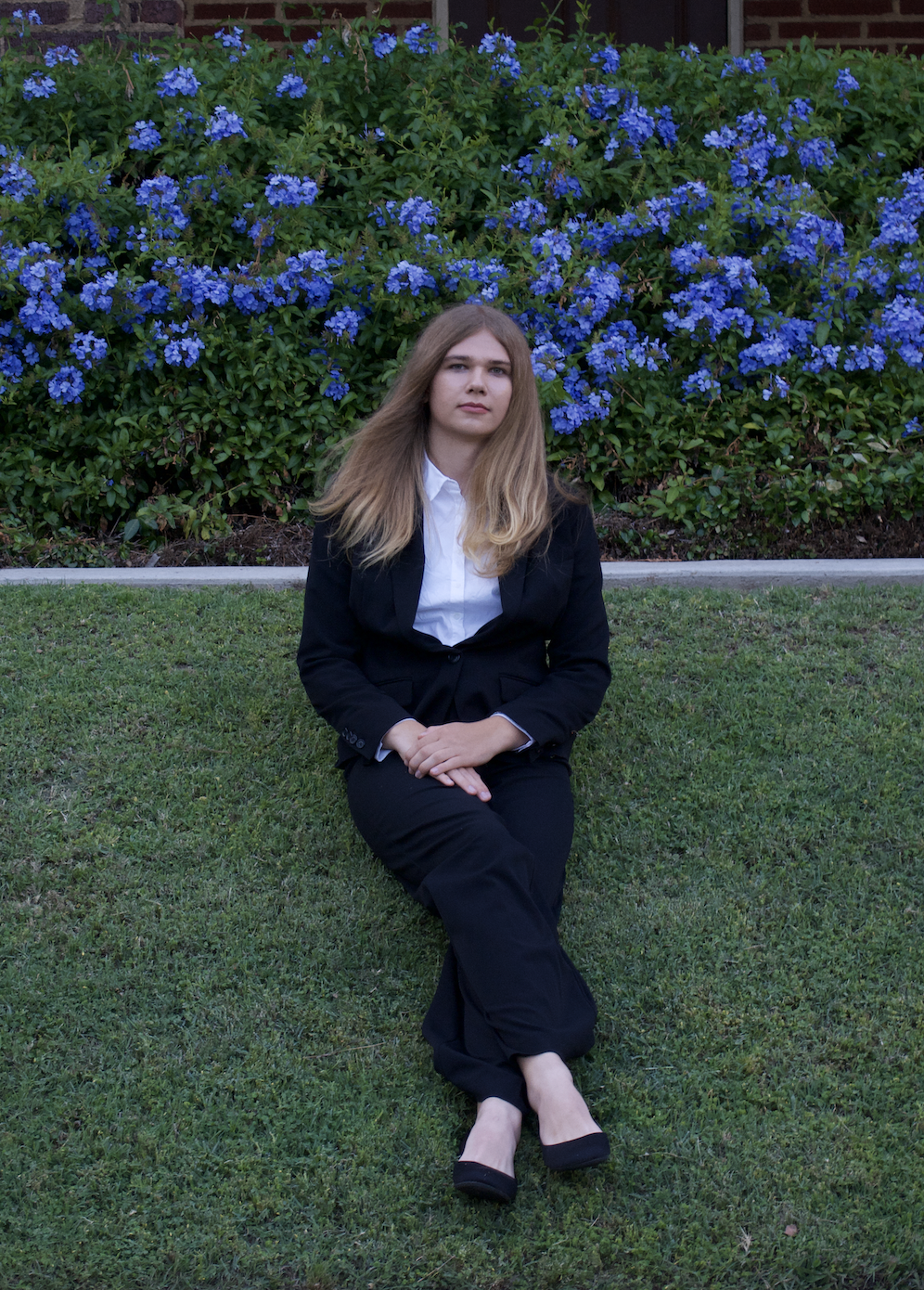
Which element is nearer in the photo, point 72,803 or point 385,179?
point 72,803

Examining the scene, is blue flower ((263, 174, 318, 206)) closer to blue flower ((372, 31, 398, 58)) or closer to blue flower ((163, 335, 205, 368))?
blue flower ((163, 335, 205, 368))

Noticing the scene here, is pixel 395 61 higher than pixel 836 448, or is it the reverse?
pixel 395 61

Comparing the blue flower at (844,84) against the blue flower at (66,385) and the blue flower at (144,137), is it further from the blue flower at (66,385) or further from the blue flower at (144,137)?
the blue flower at (66,385)

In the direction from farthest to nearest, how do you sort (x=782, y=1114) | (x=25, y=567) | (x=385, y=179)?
1. (x=385, y=179)
2. (x=25, y=567)
3. (x=782, y=1114)

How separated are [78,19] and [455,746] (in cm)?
457

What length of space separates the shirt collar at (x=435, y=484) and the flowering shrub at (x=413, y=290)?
1431 mm

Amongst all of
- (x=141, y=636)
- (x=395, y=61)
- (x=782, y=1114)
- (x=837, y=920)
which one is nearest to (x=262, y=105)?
(x=395, y=61)

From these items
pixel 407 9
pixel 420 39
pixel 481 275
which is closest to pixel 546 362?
pixel 481 275

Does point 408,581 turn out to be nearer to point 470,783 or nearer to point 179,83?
point 470,783

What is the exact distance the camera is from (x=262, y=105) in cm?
507

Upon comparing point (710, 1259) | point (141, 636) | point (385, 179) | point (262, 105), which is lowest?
point (710, 1259)

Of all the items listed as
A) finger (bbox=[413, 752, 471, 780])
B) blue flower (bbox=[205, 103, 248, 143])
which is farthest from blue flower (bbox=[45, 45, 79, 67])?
finger (bbox=[413, 752, 471, 780])

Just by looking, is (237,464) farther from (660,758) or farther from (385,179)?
(660,758)

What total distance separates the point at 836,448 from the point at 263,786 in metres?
2.59
